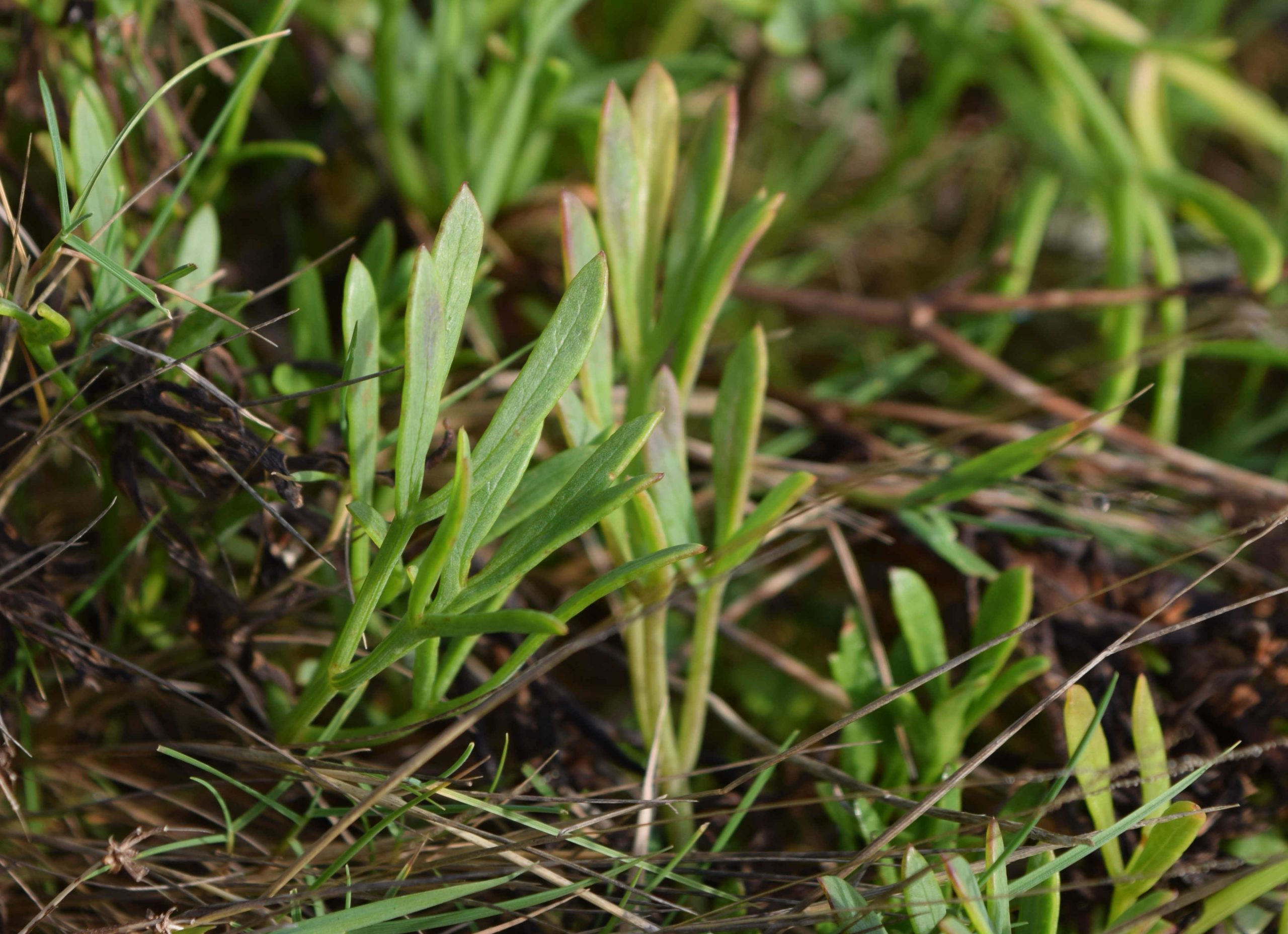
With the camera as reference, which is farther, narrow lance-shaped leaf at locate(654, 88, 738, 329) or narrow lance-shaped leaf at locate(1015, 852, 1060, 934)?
narrow lance-shaped leaf at locate(654, 88, 738, 329)

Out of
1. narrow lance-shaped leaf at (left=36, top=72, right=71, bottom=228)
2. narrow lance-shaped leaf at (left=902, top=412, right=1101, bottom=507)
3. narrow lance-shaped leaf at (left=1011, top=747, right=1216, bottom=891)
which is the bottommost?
narrow lance-shaped leaf at (left=1011, top=747, right=1216, bottom=891)

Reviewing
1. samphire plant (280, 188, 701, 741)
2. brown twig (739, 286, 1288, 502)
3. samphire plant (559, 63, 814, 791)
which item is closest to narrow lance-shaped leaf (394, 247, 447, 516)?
samphire plant (280, 188, 701, 741)

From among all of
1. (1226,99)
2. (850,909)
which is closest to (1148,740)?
(850,909)

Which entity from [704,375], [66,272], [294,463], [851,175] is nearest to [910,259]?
[851,175]

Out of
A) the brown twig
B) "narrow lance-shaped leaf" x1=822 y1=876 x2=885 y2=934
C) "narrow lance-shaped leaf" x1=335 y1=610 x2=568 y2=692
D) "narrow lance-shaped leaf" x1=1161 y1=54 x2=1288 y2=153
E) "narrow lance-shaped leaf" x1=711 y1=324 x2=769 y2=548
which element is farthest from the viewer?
"narrow lance-shaped leaf" x1=1161 y1=54 x2=1288 y2=153

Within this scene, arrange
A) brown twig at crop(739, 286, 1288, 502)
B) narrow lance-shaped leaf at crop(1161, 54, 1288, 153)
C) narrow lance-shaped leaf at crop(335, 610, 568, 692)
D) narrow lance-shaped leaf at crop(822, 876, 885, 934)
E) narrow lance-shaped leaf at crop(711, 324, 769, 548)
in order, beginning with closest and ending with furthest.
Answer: narrow lance-shaped leaf at crop(335, 610, 568, 692) < narrow lance-shaped leaf at crop(822, 876, 885, 934) < narrow lance-shaped leaf at crop(711, 324, 769, 548) < brown twig at crop(739, 286, 1288, 502) < narrow lance-shaped leaf at crop(1161, 54, 1288, 153)

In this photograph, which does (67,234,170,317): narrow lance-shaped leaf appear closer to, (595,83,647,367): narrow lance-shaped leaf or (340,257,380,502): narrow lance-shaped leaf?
(340,257,380,502): narrow lance-shaped leaf

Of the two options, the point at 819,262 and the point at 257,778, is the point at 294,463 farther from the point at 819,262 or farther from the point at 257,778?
the point at 819,262
